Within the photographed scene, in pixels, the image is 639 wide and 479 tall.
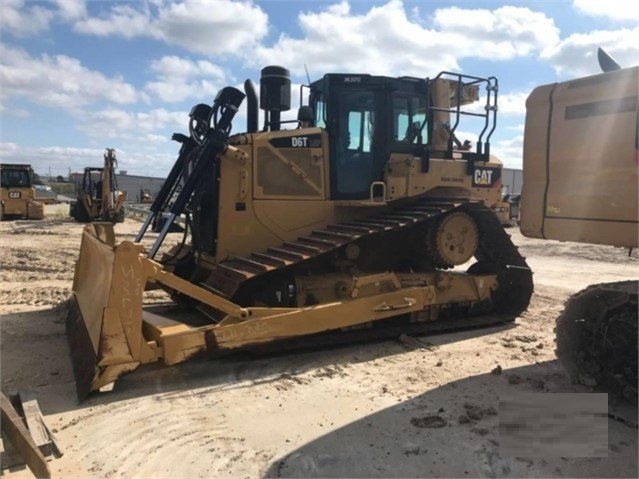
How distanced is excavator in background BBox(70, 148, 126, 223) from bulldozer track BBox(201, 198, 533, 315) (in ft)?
61.6

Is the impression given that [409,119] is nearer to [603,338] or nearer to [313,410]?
[603,338]

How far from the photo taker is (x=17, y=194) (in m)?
24.8

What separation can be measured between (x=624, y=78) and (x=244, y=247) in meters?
4.10

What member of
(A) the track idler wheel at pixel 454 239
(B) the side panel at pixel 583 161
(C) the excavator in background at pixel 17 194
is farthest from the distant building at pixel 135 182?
(B) the side panel at pixel 583 161

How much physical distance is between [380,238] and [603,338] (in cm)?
292

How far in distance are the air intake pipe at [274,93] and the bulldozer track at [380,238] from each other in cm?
196

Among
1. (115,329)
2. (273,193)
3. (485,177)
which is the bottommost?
(115,329)

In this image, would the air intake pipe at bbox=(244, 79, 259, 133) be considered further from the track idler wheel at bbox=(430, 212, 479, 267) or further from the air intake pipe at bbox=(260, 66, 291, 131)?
the track idler wheel at bbox=(430, 212, 479, 267)

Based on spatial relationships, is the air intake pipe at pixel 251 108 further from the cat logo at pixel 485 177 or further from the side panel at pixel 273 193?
the cat logo at pixel 485 177

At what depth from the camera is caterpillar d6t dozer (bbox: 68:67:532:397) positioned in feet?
19.2

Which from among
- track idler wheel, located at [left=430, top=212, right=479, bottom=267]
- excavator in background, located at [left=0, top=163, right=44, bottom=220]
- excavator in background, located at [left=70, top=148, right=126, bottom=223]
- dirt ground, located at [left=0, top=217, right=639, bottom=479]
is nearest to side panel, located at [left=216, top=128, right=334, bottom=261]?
track idler wheel, located at [left=430, top=212, right=479, bottom=267]

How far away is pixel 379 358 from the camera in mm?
5574

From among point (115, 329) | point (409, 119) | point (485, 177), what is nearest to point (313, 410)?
point (115, 329)

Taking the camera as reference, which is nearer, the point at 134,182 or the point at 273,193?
the point at 273,193
